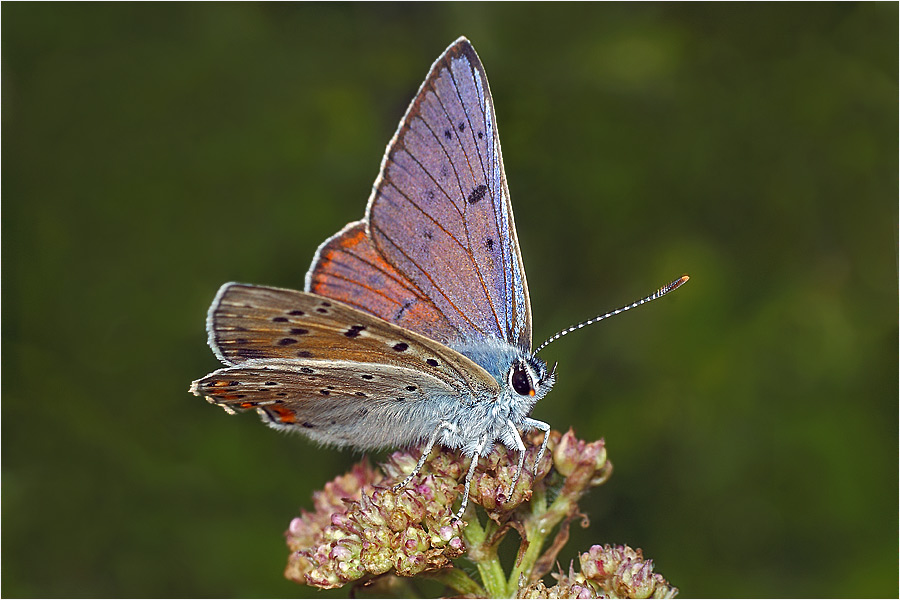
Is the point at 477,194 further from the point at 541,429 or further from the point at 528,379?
the point at 541,429

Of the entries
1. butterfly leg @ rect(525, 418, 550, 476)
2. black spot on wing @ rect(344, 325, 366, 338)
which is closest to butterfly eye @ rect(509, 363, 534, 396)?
butterfly leg @ rect(525, 418, 550, 476)

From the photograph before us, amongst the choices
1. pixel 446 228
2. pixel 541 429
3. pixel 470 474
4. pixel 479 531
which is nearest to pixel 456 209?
pixel 446 228

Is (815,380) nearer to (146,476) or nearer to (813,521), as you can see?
(813,521)

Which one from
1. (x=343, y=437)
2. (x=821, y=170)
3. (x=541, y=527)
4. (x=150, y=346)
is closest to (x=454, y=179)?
(x=343, y=437)

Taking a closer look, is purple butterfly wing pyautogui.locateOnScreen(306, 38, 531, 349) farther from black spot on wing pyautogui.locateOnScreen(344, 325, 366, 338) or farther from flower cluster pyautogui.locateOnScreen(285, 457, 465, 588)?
flower cluster pyautogui.locateOnScreen(285, 457, 465, 588)

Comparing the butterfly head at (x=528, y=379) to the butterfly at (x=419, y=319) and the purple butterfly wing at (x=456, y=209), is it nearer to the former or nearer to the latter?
the butterfly at (x=419, y=319)
